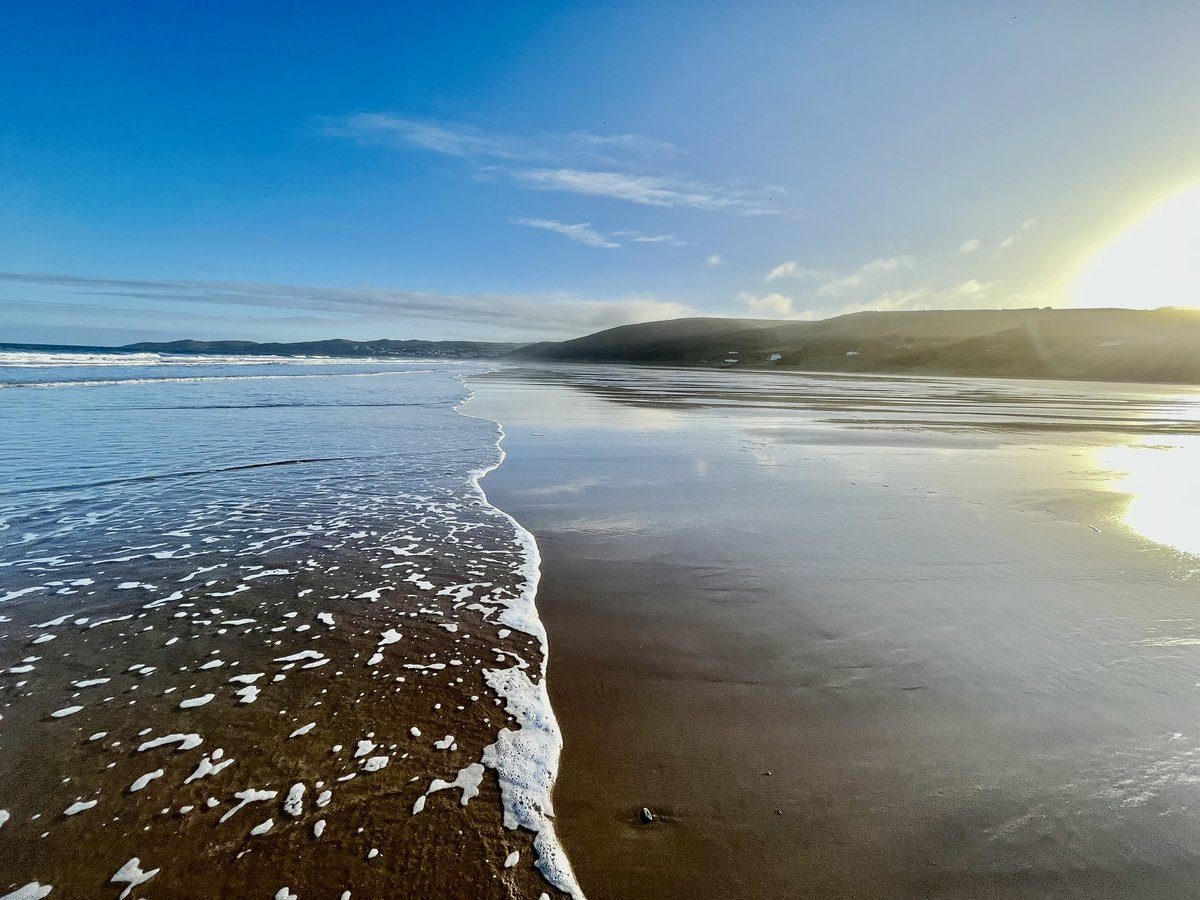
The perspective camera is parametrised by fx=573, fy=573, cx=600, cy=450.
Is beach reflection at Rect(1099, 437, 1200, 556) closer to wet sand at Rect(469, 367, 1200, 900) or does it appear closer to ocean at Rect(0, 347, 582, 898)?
wet sand at Rect(469, 367, 1200, 900)

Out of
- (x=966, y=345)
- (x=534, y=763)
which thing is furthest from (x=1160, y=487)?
(x=966, y=345)

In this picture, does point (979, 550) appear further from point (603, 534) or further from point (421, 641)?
point (421, 641)

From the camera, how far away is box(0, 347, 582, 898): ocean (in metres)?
2.22

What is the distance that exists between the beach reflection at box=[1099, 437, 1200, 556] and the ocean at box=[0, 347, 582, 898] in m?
7.04

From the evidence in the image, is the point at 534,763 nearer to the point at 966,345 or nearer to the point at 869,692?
the point at 869,692

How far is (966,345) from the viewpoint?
80750 mm

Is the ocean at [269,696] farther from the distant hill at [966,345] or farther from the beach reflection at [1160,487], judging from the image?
the distant hill at [966,345]

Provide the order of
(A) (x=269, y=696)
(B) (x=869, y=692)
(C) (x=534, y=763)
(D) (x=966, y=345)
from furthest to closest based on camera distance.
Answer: (D) (x=966, y=345)
(B) (x=869, y=692)
(A) (x=269, y=696)
(C) (x=534, y=763)

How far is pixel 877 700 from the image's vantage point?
329 cm

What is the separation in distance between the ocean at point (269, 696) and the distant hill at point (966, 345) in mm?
72666

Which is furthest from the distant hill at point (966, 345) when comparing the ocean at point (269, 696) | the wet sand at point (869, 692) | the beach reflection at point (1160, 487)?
the ocean at point (269, 696)

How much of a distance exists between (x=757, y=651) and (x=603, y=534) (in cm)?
272

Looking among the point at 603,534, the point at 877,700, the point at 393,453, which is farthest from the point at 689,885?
the point at 393,453

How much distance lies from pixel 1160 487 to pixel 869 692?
871 centimetres
